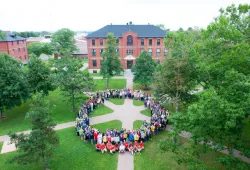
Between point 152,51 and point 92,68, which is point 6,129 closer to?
point 92,68

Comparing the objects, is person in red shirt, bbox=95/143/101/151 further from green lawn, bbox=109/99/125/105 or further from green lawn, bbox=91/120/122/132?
green lawn, bbox=109/99/125/105

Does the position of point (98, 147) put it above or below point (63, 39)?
below

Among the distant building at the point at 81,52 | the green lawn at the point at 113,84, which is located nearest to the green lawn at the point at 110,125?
the green lawn at the point at 113,84

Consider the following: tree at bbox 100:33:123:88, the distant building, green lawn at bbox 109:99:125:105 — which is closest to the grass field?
green lawn at bbox 109:99:125:105

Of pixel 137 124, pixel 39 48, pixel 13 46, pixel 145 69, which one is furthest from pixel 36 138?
pixel 39 48

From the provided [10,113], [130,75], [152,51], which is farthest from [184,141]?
[152,51]

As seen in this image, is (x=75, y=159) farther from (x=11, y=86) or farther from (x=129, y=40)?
(x=129, y=40)


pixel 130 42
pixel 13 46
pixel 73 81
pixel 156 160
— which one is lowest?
pixel 156 160

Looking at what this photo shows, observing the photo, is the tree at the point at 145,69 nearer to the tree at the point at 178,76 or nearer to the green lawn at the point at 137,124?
the green lawn at the point at 137,124
